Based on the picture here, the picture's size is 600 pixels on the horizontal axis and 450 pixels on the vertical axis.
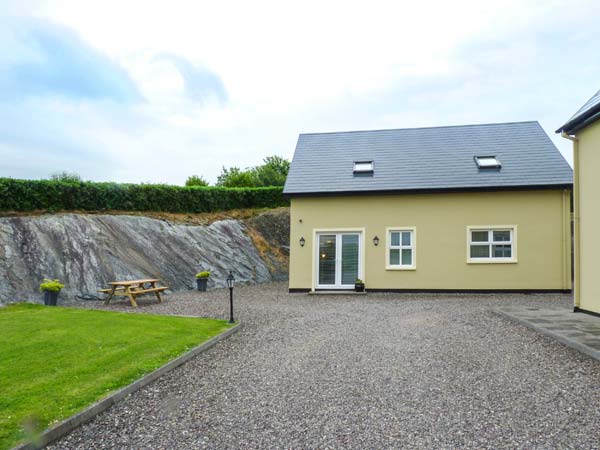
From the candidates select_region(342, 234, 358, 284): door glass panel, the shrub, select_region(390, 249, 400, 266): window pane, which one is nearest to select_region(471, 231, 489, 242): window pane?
select_region(390, 249, 400, 266): window pane

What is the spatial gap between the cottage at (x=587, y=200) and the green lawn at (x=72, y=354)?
7801 millimetres

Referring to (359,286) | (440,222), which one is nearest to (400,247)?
(440,222)

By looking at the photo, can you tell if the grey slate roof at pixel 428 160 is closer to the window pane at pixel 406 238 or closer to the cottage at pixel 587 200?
the window pane at pixel 406 238

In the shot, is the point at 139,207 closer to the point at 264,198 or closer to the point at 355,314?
the point at 264,198

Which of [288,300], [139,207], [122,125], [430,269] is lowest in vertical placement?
[288,300]

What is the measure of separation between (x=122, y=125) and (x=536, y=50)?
1863cm

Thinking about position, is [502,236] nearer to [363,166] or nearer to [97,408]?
[363,166]

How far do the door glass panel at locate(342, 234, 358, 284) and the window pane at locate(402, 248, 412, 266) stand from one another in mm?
1663

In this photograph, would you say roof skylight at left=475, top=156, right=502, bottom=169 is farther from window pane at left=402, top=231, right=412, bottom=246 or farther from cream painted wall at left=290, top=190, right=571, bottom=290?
window pane at left=402, top=231, right=412, bottom=246

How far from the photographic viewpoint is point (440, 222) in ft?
46.8

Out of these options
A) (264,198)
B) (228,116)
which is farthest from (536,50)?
(228,116)

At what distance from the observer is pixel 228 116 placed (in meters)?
33.3

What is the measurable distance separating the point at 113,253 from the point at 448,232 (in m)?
11.6

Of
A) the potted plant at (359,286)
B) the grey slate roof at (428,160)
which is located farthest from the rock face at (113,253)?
the potted plant at (359,286)
